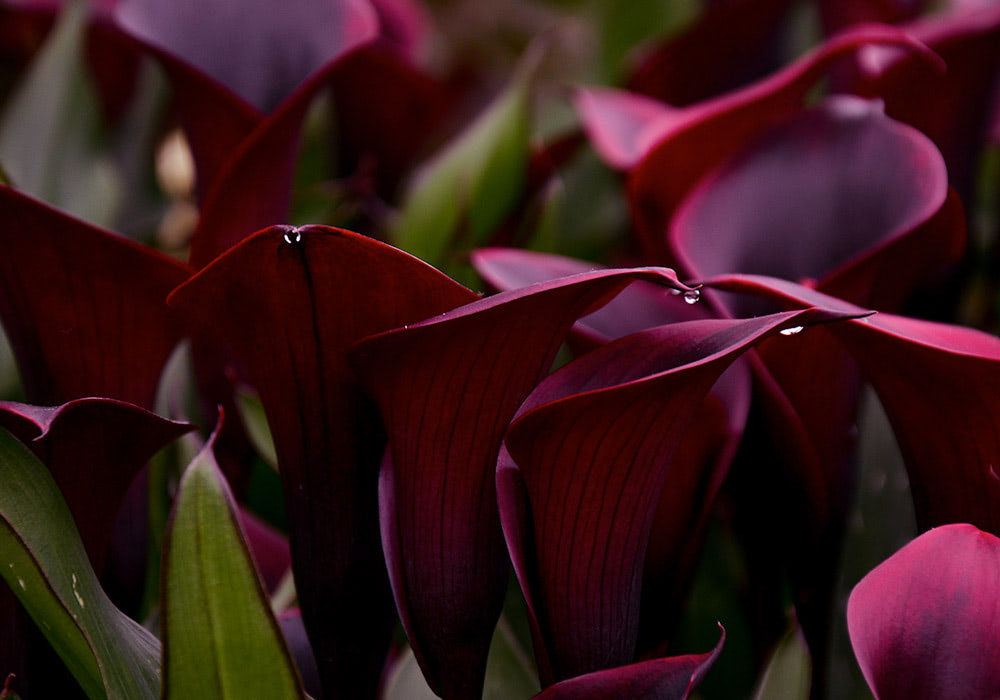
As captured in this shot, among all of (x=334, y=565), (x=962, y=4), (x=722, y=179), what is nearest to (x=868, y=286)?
(x=722, y=179)

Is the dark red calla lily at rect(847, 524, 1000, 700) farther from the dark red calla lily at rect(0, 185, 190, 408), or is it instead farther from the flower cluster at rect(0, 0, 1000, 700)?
the dark red calla lily at rect(0, 185, 190, 408)

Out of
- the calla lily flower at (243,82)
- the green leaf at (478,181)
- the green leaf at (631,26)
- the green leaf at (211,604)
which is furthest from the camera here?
the green leaf at (631,26)

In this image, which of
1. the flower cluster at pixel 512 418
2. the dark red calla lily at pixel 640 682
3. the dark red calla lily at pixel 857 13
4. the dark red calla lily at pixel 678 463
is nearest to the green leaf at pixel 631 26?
the dark red calla lily at pixel 857 13

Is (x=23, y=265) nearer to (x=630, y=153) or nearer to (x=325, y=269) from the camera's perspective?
(x=325, y=269)

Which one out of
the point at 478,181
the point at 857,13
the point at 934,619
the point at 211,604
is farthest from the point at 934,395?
the point at 857,13

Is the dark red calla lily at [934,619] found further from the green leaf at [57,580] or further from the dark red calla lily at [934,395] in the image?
the green leaf at [57,580]

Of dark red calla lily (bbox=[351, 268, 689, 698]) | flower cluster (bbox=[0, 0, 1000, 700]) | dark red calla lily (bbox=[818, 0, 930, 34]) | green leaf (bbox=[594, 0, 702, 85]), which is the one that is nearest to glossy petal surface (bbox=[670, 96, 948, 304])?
flower cluster (bbox=[0, 0, 1000, 700])
